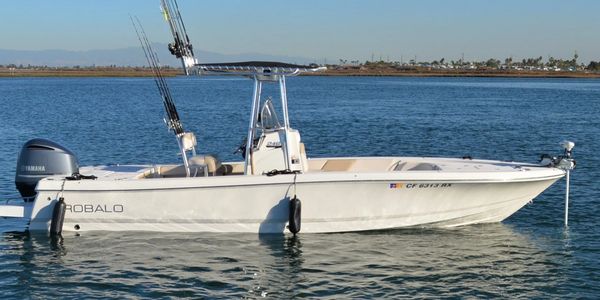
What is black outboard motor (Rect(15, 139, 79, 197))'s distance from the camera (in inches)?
475

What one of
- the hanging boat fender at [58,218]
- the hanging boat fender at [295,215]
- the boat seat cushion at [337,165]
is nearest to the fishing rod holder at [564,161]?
the boat seat cushion at [337,165]

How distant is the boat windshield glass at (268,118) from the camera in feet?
40.4

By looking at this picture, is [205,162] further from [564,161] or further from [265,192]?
[564,161]

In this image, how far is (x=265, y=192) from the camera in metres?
11.5

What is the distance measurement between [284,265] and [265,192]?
1.39 meters

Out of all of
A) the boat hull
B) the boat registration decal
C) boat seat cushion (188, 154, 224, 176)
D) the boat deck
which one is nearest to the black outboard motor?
the boat hull

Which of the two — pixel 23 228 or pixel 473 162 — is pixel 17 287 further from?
pixel 473 162

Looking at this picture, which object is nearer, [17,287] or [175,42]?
[17,287]

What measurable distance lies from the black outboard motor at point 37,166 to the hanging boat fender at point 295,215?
402 cm

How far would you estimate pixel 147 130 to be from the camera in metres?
34.6

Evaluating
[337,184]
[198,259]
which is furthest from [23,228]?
[337,184]

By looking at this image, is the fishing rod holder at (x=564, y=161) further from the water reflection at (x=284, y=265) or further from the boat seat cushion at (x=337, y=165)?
the boat seat cushion at (x=337, y=165)

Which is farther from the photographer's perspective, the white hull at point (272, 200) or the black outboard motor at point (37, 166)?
the black outboard motor at point (37, 166)

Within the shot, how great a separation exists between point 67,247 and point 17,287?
1627mm
